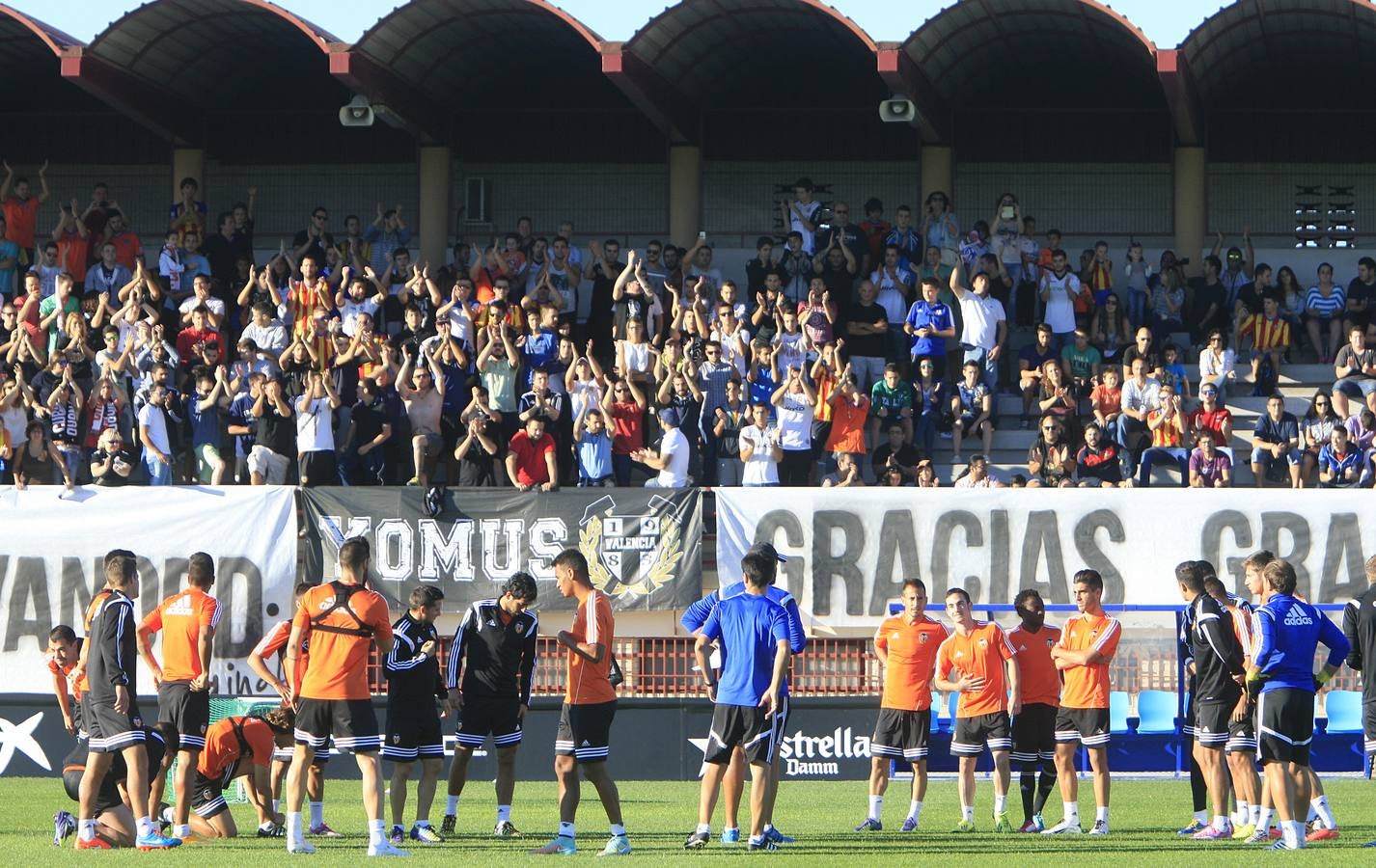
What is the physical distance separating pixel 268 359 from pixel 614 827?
11977 mm

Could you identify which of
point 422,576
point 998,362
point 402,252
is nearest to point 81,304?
point 402,252

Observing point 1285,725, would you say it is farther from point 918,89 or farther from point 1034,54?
point 1034,54

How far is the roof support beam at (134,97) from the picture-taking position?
25266mm

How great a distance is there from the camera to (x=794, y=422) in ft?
69.7

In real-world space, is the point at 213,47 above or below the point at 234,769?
above

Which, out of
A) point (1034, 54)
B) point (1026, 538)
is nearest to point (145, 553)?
point (1026, 538)

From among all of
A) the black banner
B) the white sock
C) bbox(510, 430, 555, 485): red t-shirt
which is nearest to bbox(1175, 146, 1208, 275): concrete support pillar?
the black banner

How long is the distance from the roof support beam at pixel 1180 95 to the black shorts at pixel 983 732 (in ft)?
40.9

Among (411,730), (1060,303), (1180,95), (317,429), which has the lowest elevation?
(411,730)

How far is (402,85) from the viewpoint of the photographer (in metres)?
26.6

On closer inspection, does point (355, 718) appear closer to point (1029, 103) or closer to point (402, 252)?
point (402, 252)

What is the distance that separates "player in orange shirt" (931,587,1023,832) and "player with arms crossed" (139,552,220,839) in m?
5.18

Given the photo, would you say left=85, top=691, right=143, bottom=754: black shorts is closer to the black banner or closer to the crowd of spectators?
the black banner

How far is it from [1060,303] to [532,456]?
698 cm
